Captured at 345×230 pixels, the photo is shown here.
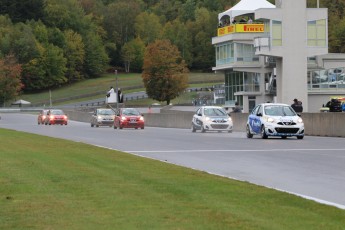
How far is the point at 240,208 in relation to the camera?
11.1m

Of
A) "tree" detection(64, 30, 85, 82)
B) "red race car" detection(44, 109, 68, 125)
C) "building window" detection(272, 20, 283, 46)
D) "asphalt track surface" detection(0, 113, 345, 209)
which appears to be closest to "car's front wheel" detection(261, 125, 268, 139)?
"asphalt track surface" detection(0, 113, 345, 209)

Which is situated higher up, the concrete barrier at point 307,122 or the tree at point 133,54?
the tree at point 133,54

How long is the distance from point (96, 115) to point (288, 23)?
16.8 metres

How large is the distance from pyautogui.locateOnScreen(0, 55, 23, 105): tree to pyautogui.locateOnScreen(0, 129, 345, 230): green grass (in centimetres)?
12969

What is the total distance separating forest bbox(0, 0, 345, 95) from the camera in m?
159

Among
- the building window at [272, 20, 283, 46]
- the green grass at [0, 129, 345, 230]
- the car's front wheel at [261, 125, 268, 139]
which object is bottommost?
the car's front wheel at [261, 125, 268, 139]

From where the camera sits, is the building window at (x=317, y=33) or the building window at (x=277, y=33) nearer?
the building window at (x=277, y=33)

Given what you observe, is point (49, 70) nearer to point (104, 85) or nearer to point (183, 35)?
point (104, 85)

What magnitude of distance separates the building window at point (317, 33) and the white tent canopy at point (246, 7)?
20.8 metres

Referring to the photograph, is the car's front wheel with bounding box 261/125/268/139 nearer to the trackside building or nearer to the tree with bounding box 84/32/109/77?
the trackside building

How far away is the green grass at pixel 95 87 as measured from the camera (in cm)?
15675

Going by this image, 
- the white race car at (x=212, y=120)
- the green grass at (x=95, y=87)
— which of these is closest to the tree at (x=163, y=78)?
the green grass at (x=95, y=87)

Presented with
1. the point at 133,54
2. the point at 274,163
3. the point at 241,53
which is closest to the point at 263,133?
the point at 274,163

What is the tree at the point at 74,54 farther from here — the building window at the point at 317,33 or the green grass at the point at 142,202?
the green grass at the point at 142,202
